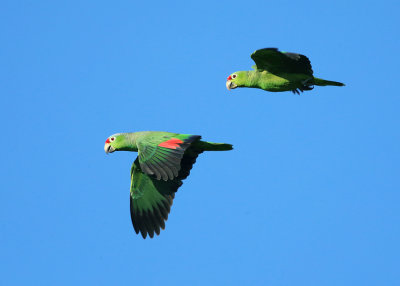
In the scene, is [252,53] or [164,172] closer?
[164,172]

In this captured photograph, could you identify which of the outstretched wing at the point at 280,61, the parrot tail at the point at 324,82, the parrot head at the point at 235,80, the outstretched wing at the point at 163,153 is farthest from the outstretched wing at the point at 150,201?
the parrot tail at the point at 324,82

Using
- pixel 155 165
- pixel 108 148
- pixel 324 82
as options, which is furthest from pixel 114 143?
pixel 324 82

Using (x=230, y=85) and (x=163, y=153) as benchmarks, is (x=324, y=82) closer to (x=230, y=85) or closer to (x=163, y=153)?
(x=230, y=85)

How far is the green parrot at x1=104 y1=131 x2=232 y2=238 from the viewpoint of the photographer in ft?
54.5

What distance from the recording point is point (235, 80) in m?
20.5

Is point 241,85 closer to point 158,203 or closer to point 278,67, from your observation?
point 278,67

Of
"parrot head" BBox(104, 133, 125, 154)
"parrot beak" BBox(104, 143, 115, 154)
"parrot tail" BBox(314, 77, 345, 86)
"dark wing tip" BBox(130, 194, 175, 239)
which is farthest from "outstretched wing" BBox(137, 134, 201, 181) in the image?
"parrot tail" BBox(314, 77, 345, 86)

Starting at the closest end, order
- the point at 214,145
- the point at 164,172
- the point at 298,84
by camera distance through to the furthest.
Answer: the point at 164,172 → the point at 214,145 → the point at 298,84

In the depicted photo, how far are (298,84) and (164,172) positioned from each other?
5.16 metres

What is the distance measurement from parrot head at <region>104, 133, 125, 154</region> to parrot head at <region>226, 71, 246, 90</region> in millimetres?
3933

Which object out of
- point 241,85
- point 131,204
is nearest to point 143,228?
point 131,204

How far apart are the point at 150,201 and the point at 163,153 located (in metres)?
2.81

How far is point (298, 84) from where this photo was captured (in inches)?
759

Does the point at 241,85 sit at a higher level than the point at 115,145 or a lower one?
higher
